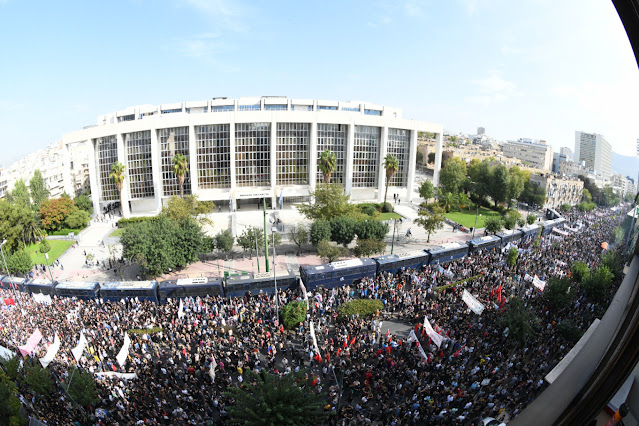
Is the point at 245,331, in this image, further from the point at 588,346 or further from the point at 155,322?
the point at 588,346

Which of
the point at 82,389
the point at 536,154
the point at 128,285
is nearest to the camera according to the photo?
the point at 82,389

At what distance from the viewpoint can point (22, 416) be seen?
15766 millimetres

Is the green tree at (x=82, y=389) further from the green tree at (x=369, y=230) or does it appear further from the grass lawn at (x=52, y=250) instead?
the grass lawn at (x=52, y=250)

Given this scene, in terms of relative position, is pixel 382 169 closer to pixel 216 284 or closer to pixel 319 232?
pixel 319 232

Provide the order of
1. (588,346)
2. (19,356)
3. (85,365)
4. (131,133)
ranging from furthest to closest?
(131,133) → (19,356) → (85,365) → (588,346)

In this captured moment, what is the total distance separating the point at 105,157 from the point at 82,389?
165 ft

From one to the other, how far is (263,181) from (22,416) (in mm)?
46992

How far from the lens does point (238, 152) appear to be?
191 ft

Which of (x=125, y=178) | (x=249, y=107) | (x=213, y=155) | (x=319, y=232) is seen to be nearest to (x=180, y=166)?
(x=213, y=155)

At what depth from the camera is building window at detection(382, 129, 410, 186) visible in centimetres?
6372

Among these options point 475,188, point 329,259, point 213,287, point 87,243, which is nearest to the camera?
point 213,287

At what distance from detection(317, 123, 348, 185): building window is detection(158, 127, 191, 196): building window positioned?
2150cm

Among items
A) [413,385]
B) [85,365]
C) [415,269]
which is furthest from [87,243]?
[413,385]

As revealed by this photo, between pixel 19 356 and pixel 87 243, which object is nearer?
pixel 19 356
